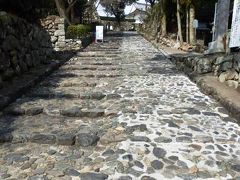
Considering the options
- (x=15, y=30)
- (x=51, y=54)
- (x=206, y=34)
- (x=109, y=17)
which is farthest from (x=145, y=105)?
(x=109, y=17)

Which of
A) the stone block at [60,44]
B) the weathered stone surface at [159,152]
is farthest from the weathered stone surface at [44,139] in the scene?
the stone block at [60,44]

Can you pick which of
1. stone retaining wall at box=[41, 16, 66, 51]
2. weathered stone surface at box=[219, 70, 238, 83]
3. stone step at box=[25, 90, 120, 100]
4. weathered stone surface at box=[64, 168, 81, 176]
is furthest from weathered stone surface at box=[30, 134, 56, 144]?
stone retaining wall at box=[41, 16, 66, 51]

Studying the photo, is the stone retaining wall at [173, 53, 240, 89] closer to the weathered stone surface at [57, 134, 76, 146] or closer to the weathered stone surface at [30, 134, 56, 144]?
the weathered stone surface at [57, 134, 76, 146]

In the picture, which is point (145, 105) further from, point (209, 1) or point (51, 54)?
point (209, 1)

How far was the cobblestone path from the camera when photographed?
4090 mm

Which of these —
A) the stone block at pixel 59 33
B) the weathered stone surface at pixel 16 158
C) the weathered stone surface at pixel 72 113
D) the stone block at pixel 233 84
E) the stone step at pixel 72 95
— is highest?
the stone block at pixel 59 33

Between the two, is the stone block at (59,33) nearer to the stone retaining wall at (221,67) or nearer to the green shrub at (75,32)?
the green shrub at (75,32)

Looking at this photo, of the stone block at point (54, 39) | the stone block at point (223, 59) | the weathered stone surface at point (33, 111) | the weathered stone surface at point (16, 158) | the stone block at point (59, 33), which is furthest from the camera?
the stone block at point (54, 39)

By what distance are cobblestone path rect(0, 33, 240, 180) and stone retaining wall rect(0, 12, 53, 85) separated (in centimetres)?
83

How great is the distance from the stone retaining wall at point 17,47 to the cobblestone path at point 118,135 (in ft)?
2.72

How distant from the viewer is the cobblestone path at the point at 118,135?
409 centimetres

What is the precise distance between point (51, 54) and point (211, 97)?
25.8ft

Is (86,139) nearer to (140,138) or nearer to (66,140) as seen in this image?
(66,140)

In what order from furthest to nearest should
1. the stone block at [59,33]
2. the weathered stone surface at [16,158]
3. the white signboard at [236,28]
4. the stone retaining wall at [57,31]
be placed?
the stone block at [59,33]
the stone retaining wall at [57,31]
the white signboard at [236,28]
the weathered stone surface at [16,158]
